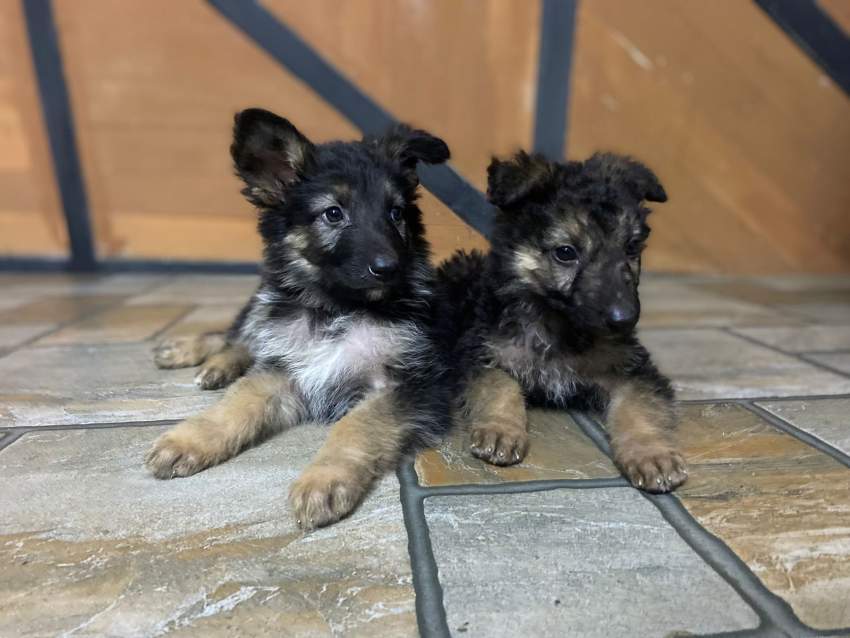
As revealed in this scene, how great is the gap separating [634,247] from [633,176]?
370 mm

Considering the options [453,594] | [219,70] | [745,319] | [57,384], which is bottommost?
[745,319]

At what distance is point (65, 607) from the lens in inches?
60.1

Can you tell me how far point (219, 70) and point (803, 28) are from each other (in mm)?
6690

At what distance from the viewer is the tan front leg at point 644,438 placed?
2.11 metres

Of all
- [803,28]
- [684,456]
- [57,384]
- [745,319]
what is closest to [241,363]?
[57,384]

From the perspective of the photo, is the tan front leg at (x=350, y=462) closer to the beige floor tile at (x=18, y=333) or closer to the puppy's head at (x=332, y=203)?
the puppy's head at (x=332, y=203)

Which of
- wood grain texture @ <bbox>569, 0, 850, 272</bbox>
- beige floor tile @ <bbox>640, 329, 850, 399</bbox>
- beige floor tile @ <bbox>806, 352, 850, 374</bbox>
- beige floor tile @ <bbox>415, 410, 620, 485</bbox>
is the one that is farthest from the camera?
wood grain texture @ <bbox>569, 0, 850, 272</bbox>

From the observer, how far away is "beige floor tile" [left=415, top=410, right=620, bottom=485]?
221 cm

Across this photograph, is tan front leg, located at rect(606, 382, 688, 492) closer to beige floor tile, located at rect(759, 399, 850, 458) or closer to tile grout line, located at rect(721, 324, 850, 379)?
beige floor tile, located at rect(759, 399, 850, 458)

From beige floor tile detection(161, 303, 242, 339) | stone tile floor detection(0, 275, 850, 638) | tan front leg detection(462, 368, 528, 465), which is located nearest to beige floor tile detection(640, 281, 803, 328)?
stone tile floor detection(0, 275, 850, 638)

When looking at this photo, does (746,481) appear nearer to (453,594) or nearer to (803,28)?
(453,594)

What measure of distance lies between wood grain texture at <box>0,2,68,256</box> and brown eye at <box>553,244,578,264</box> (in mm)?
6310

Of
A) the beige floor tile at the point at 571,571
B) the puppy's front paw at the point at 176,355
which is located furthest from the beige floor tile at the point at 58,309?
the beige floor tile at the point at 571,571

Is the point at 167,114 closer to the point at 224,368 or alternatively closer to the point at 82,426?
the point at 224,368
